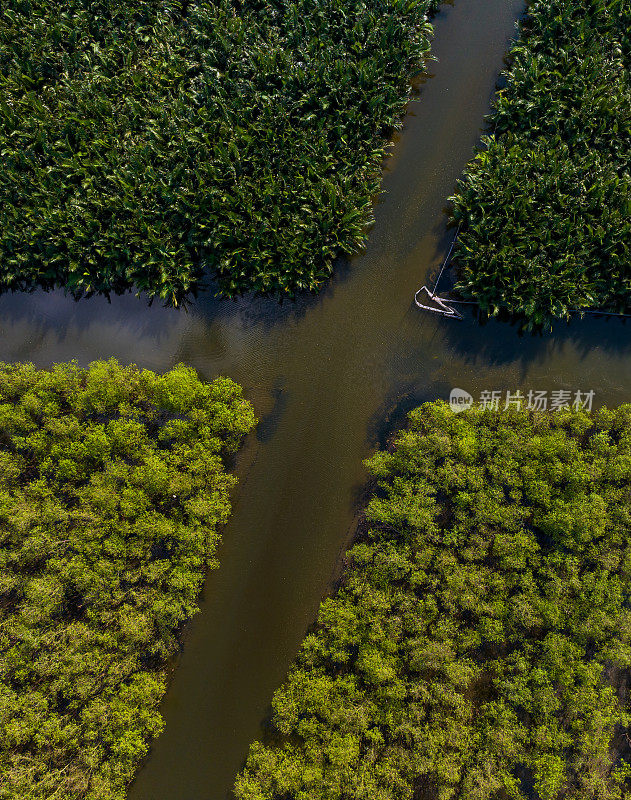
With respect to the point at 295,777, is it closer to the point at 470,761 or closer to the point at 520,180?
A: the point at 470,761

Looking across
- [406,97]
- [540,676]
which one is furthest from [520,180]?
[540,676]

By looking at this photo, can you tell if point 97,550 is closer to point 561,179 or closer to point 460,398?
point 460,398

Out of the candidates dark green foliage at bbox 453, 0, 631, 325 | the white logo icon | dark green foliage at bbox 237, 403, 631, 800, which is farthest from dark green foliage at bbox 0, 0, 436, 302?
dark green foliage at bbox 237, 403, 631, 800

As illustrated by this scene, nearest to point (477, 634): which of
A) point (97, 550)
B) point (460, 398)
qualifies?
point (460, 398)

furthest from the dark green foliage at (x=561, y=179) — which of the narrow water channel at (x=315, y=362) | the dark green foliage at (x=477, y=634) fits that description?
the dark green foliage at (x=477, y=634)

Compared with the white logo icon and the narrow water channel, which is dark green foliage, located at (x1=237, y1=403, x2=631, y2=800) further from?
the narrow water channel

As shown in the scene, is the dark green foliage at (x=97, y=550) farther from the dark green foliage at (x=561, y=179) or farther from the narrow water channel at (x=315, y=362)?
the dark green foliage at (x=561, y=179)

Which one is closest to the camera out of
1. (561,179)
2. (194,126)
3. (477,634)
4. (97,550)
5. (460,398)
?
(477,634)
